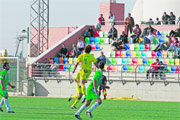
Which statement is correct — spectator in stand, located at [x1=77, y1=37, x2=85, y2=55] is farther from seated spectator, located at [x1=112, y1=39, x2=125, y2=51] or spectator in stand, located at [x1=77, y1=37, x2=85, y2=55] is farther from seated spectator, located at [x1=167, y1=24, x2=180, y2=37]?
seated spectator, located at [x1=167, y1=24, x2=180, y2=37]

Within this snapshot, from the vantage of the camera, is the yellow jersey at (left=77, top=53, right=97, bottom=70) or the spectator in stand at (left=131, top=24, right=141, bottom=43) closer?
the yellow jersey at (left=77, top=53, right=97, bottom=70)

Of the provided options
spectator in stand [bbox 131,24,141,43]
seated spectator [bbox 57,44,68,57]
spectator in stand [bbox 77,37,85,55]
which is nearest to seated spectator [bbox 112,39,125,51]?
spectator in stand [bbox 131,24,141,43]

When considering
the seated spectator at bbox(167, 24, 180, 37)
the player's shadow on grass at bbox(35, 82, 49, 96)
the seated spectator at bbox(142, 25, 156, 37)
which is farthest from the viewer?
the seated spectator at bbox(142, 25, 156, 37)

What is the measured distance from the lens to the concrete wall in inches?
1129

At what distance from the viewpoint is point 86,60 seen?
17266mm

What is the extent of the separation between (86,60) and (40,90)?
14283 mm

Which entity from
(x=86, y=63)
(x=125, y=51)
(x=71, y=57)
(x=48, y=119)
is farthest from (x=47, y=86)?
(x=48, y=119)

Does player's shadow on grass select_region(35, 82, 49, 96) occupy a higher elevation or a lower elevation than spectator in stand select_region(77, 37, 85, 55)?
lower

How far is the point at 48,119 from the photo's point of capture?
15164 mm

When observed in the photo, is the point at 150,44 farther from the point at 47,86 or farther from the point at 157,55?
the point at 47,86

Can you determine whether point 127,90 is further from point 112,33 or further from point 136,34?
point 112,33

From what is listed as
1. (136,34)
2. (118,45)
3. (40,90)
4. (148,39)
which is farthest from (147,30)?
(40,90)

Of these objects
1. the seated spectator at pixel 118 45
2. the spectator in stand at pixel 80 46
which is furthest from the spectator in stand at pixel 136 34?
the spectator in stand at pixel 80 46

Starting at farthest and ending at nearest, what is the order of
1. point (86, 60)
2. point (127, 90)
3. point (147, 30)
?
1. point (147, 30)
2. point (127, 90)
3. point (86, 60)
